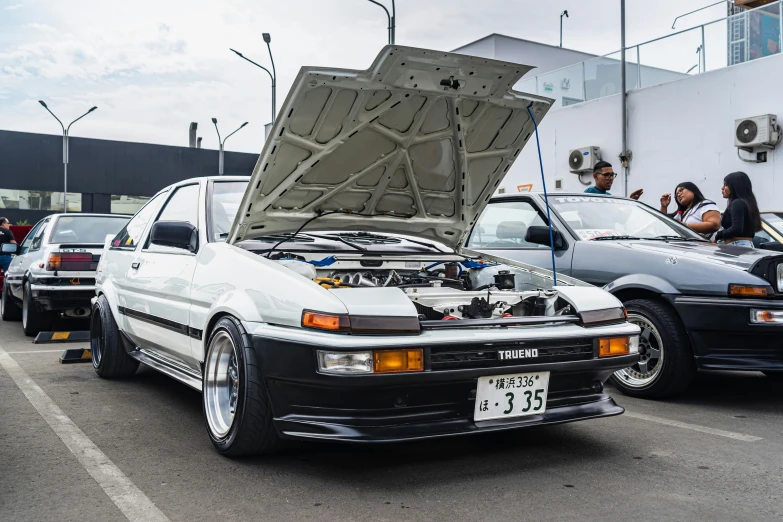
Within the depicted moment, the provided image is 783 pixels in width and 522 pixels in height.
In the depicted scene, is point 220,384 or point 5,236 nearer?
point 220,384

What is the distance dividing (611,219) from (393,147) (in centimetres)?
245

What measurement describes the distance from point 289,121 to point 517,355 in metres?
1.54

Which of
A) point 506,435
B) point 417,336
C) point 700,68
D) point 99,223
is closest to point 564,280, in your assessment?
point 506,435

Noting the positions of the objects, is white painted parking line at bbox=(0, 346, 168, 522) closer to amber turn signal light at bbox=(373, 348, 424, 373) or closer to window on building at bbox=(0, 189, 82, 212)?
amber turn signal light at bbox=(373, 348, 424, 373)

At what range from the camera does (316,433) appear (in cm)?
307

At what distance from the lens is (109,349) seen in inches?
217

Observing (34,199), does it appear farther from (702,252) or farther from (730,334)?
(730,334)

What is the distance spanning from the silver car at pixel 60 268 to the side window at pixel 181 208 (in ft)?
11.6

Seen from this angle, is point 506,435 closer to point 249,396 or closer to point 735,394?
point 249,396

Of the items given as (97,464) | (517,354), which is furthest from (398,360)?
(97,464)

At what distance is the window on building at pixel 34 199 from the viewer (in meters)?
36.7

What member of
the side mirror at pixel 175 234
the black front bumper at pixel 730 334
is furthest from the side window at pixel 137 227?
A: the black front bumper at pixel 730 334

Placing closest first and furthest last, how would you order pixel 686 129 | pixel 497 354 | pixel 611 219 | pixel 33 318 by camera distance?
pixel 497 354 → pixel 611 219 → pixel 33 318 → pixel 686 129

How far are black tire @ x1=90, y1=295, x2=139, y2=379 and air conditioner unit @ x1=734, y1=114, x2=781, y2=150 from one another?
10.9m
